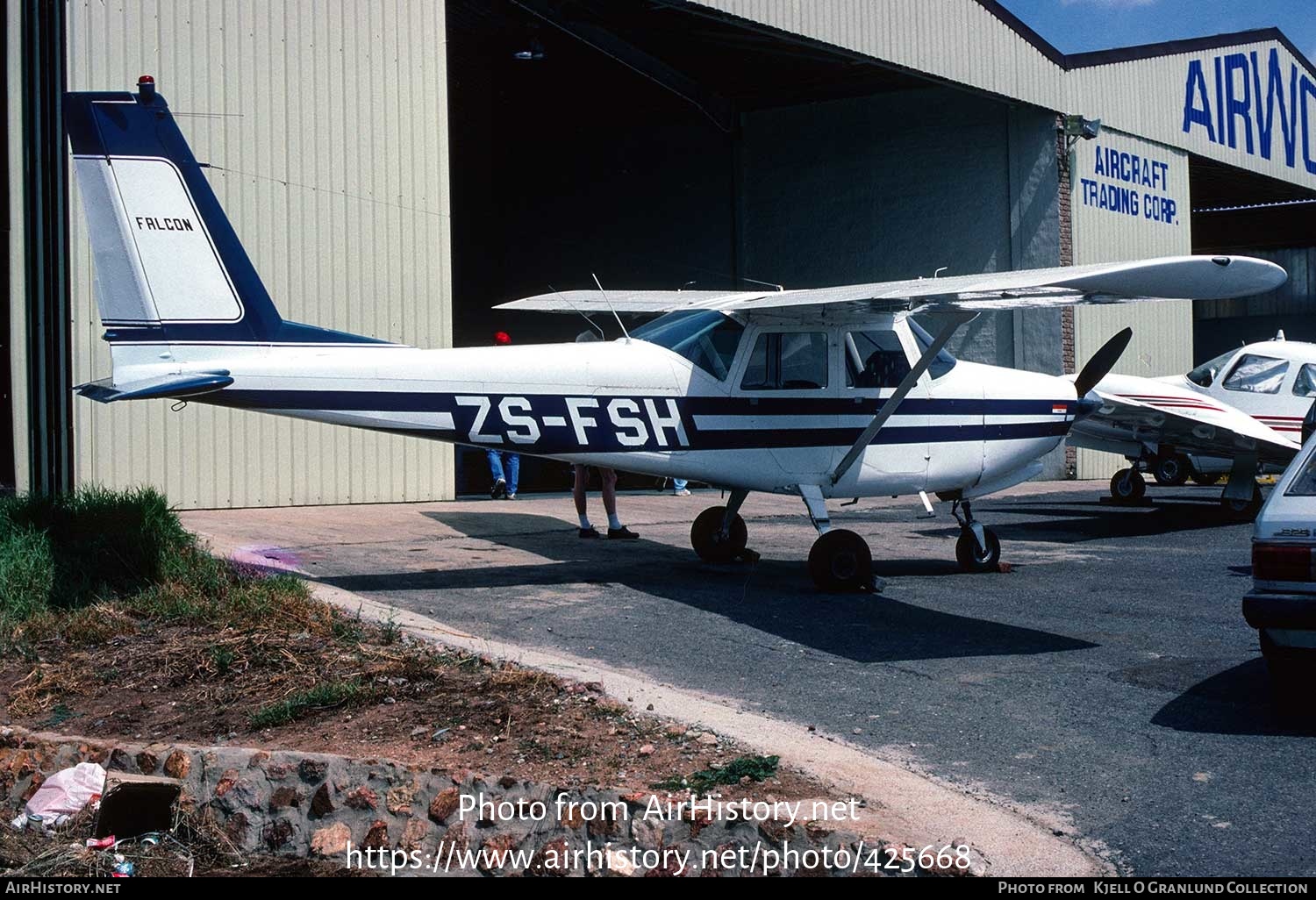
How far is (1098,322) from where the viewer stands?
78.8 ft

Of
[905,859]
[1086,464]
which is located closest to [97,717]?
[905,859]

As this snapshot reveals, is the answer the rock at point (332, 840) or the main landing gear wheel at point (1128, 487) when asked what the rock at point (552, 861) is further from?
the main landing gear wheel at point (1128, 487)

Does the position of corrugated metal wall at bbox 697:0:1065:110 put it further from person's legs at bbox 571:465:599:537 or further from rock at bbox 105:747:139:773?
rock at bbox 105:747:139:773

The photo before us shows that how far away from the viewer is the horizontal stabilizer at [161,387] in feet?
24.1

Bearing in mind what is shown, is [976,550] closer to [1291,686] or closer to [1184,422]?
[1291,686]

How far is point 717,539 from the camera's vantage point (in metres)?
10.9

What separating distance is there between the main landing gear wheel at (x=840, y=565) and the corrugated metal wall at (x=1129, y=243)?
15.6 metres

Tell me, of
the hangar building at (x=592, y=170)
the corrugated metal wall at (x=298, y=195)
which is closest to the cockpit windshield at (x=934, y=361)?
the hangar building at (x=592, y=170)

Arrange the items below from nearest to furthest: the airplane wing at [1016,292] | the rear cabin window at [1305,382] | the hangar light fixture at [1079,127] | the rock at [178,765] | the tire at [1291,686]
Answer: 1. the rock at [178,765]
2. the tire at [1291,686]
3. the airplane wing at [1016,292]
4. the rear cabin window at [1305,382]
5. the hangar light fixture at [1079,127]

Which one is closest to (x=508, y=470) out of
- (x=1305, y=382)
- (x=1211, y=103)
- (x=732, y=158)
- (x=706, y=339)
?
(x=706, y=339)

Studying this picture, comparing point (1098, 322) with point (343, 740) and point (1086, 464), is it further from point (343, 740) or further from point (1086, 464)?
→ point (343, 740)

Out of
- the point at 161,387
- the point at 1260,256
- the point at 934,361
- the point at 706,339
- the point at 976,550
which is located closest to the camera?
the point at 161,387

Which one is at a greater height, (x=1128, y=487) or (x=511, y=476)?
(x=511, y=476)

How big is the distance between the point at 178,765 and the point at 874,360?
6.58m
